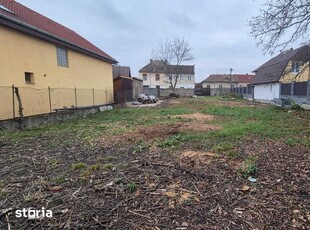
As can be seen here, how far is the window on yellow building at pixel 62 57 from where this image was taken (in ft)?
46.8

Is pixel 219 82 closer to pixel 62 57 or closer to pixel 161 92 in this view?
pixel 161 92

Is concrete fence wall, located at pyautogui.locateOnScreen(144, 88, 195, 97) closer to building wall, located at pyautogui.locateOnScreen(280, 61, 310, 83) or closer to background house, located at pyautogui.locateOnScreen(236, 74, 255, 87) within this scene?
building wall, located at pyautogui.locateOnScreen(280, 61, 310, 83)

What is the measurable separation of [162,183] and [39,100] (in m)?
10.1

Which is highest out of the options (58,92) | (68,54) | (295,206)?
(68,54)

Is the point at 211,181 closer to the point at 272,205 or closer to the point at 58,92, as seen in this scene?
the point at 272,205

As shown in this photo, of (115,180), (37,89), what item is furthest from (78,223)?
(37,89)

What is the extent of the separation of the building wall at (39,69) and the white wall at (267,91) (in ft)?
58.6

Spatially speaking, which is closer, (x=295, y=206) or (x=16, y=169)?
(x=295, y=206)

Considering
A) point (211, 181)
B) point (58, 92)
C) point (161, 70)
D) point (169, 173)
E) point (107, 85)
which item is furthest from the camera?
point (161, 70)

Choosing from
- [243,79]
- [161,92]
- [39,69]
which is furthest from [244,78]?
[39,69]

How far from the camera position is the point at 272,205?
3.13m

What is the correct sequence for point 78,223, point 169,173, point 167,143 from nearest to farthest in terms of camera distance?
point 78,223, point 169,173, point 167,143

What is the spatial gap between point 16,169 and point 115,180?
2347 mm

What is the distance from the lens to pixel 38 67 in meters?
12.3
